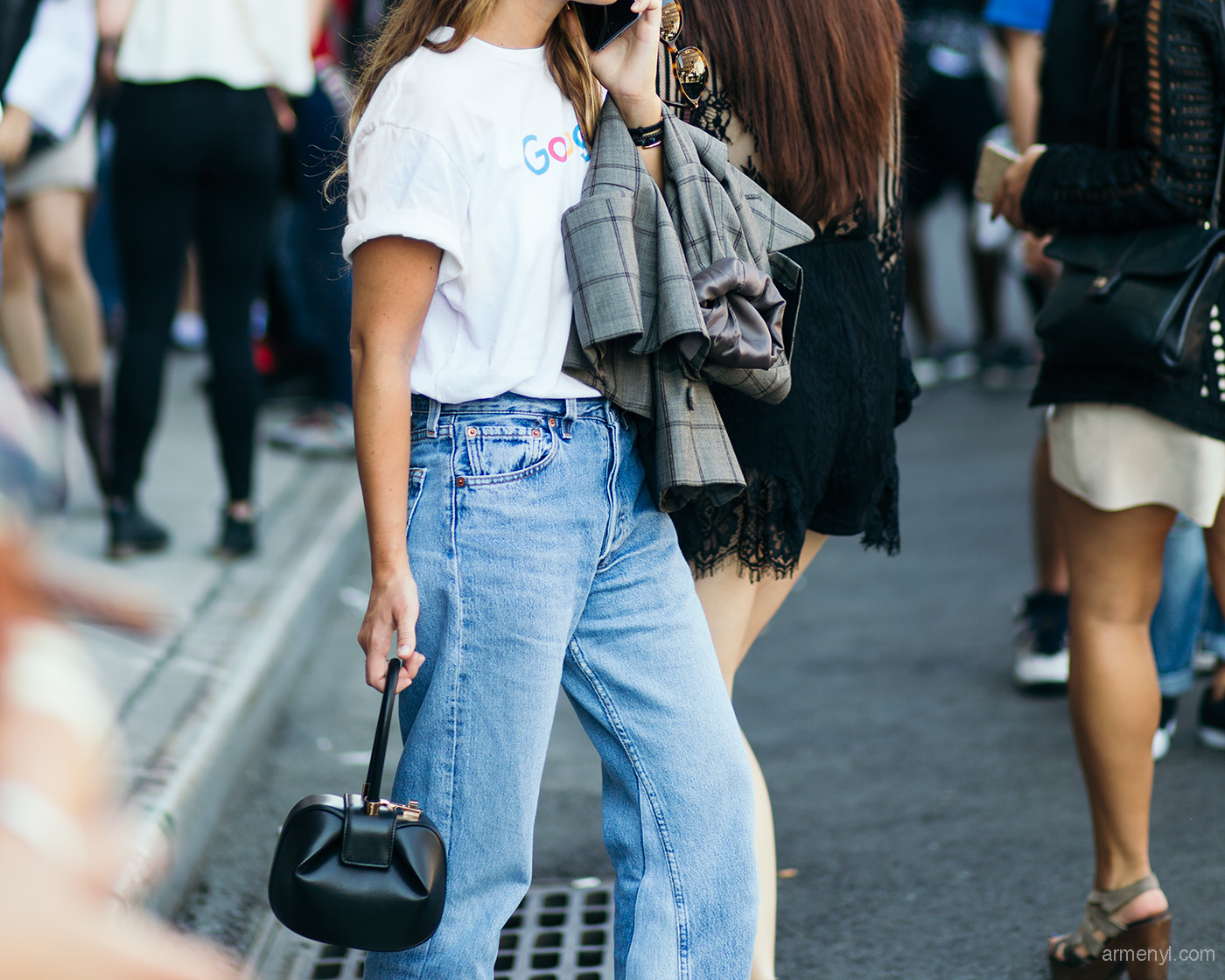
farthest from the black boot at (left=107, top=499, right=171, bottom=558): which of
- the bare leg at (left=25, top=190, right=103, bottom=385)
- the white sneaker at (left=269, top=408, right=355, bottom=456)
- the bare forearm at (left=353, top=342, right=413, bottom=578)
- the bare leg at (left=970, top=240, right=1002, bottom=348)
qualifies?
the bare leg at (left=970, top=240, right=1002, bottom=348)

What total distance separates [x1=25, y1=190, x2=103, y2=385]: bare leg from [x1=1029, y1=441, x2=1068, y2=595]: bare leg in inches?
124

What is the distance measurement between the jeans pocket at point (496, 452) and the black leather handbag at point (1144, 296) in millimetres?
1165

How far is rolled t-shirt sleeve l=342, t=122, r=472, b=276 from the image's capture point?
1615 millimetres

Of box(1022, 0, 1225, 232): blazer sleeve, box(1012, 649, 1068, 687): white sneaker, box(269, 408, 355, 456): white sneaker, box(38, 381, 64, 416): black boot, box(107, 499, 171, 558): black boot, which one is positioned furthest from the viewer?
box(269, 408, 355, 456): white sneaker

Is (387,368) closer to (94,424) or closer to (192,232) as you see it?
(192,232)

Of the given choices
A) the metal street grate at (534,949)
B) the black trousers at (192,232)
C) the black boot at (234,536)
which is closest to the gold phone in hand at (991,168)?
the metal street grate at (534,949)

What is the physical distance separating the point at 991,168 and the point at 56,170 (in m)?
3.13

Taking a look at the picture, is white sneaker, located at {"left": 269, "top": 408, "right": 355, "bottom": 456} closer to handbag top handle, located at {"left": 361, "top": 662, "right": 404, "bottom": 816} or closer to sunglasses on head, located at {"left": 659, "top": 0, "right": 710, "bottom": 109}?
sunglasses on head, located at {"left": 659, "top": 0, "right": 710, "bottom": 109}

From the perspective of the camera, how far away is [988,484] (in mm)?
6258

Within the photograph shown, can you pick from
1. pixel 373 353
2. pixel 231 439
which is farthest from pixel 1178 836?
pixel 231 439

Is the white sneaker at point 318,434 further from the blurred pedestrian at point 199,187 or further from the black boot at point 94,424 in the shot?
the blurred pedestrian at point 199,187

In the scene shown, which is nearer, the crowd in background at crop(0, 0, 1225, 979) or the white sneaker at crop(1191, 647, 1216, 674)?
the crowd in background at crop(0, 0, 1225, 979)

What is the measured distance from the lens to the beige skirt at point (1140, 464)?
2379 millimetres

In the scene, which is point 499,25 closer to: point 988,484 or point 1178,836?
point 1178,836
